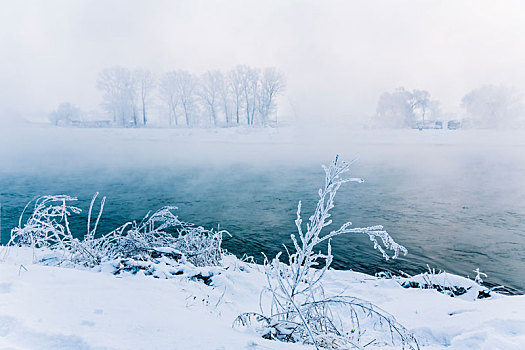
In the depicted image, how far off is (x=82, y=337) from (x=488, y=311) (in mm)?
3611

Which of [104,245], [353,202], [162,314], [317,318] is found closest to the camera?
[162,314]

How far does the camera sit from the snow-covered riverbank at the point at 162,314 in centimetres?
215

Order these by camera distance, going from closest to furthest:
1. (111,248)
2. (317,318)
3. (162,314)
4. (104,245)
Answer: (162,314)
(317,318)
(104,245)
(111,248)

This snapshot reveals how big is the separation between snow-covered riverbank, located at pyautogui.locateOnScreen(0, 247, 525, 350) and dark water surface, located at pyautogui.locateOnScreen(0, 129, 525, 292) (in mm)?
3187

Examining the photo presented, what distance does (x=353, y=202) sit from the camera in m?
12.7

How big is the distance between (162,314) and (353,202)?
1085 centimetres

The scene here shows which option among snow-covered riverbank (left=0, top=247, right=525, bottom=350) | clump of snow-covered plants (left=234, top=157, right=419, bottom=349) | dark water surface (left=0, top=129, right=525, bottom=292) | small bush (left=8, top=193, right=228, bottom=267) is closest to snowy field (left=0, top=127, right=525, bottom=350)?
snow-covered riverbank (left=0, top=247, right=525, bottom=350)

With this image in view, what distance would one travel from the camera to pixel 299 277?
3.04m

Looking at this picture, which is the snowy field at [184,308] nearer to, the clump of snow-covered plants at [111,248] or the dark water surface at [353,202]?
the clump of snow-covered plants at [111,248]

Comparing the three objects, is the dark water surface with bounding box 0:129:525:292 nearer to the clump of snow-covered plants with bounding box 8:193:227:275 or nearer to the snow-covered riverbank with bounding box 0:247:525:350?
the clump of snow-covered plants with bounding box 8:193:227:275

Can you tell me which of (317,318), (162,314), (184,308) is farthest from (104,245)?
(317,318)

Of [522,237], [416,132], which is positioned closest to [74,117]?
[416,132]

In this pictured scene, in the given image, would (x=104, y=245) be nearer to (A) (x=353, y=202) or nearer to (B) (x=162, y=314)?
(B) (x=162, y=314)

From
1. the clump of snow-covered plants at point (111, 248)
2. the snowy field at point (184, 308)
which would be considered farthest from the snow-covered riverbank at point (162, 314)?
the clump of snow-covered plants at point (111, 248)
